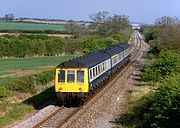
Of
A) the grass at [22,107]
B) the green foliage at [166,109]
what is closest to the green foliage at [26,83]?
the grass at [22,107]

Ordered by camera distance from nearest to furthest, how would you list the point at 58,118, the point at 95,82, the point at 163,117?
the point at 163,117 → the point at 58,118 → the point at 95,82

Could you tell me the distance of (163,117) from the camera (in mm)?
14828

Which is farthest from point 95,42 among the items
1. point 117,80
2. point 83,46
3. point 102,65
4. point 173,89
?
point 173,89

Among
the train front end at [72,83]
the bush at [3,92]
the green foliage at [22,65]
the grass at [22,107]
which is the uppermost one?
the train front end at [72,83]

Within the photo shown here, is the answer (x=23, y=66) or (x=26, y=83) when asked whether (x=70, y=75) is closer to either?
(x=26, y=83)

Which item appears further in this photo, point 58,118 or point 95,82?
point 95,82

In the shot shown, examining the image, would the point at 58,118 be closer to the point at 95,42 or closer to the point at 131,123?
the point at 131,123

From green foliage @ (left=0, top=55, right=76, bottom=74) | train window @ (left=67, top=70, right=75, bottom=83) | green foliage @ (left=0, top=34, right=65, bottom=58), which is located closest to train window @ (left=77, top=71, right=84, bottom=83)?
train window @ (left=67, top=70, right=75, bottom=83)

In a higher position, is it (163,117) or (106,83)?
(163,117)

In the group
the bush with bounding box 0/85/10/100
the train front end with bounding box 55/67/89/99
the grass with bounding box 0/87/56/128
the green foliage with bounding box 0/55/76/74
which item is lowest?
the green foliage with bounding box 0/55/76/74

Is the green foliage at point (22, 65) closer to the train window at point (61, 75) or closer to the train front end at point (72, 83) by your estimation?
the train window at point (61, 75)

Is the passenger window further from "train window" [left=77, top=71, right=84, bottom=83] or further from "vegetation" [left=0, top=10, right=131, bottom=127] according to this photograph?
"vegetation" [left=0, top=10, right=131, bottom=127]

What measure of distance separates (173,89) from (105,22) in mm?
110820

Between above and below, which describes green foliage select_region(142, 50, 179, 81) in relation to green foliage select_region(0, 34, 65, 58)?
above
